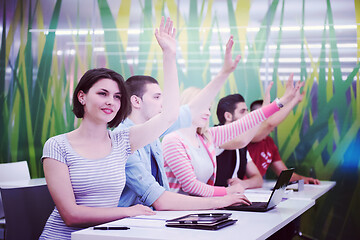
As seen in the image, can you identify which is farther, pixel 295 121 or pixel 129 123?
pixel 295 121

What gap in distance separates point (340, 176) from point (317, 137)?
497 mm

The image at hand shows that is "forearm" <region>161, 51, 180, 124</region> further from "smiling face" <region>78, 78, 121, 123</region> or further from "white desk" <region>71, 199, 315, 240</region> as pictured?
"white desk" <region>71, 199, 315, 240</region>

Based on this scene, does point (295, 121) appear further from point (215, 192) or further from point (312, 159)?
point (215, 192)

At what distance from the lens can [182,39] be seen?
20.1 feet

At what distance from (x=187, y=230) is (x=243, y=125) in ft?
5.64

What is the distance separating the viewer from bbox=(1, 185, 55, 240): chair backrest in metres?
2.52

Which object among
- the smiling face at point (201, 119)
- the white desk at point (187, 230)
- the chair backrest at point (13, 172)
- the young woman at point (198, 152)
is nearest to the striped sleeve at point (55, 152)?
the white desk at point (187, 230)

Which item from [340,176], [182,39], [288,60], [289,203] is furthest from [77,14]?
[289,203]

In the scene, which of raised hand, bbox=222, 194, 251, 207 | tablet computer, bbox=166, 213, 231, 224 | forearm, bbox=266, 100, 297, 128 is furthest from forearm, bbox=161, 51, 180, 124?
forearm, bbox=266, 100, 297, 128

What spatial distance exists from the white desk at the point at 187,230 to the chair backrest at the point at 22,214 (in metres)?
0.63

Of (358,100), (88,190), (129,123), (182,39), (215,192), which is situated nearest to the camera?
(88,190)

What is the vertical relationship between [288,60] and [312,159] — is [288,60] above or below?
above

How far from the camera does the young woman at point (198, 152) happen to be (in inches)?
121

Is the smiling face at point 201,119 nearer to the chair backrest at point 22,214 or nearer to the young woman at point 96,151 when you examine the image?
the young woman at point 96,151
